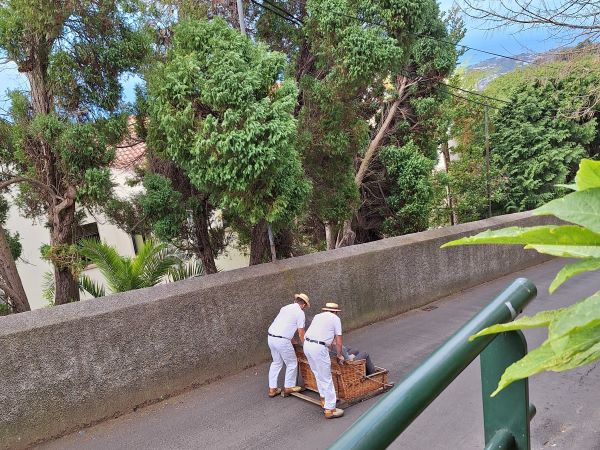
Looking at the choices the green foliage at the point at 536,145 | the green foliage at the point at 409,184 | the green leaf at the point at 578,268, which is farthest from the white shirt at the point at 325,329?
the green foliage at the point at 536,145

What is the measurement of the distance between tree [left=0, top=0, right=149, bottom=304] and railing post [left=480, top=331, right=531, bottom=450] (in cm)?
651

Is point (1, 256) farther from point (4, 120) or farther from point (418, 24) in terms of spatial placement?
point (418, 24)

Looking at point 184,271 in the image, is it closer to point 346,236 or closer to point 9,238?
point 9,238

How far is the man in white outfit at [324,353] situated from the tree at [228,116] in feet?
5.62

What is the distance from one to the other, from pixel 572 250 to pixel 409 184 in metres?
12.3

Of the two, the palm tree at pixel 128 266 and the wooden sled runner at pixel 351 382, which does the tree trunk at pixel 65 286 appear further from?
the wooden sled runner at pixel 351 382

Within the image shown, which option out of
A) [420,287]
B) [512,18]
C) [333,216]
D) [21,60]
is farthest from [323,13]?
[420,287]

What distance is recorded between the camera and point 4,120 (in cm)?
717

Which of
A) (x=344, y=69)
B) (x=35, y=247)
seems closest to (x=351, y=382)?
(x=344, y=69)

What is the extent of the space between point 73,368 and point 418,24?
7.52 m

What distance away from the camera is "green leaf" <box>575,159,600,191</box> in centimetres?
61

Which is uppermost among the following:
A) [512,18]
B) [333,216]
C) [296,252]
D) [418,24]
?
[418,24]

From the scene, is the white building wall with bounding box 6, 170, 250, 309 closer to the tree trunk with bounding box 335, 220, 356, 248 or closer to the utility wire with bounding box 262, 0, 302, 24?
the tree trunk with bounding box 335, 220, 356, 248

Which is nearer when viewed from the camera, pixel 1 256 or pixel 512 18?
pixel 512 18
